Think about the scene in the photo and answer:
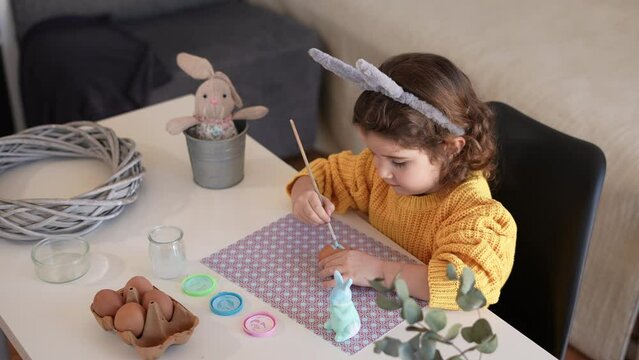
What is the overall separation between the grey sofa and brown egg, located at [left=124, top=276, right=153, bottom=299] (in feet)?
3.99

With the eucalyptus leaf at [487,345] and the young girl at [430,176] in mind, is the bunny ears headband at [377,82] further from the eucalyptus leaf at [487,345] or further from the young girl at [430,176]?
the eucalyptus leaf at [487,345]

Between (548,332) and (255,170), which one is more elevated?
(255,170)

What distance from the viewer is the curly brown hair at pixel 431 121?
1.17m

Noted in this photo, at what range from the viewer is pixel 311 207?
49.8 inches

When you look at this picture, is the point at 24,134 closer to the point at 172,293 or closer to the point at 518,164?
the point at 172,293

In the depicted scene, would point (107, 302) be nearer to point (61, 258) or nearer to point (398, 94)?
point (61, 258)

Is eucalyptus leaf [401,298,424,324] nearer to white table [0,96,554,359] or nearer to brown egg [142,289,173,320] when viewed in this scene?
white table [0,96,554,359]

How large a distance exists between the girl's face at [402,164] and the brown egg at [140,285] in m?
0.40

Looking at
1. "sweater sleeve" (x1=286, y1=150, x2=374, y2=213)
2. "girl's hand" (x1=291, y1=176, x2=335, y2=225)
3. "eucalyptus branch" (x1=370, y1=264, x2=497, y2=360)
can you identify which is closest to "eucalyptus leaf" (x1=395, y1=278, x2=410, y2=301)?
"eucalyptus branch" (x1=370, y1=264, x2=497, y2=360)

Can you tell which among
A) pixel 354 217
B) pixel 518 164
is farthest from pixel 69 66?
pixel 518 164

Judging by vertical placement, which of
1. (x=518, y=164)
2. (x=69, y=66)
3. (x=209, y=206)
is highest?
(x=518, y=164)

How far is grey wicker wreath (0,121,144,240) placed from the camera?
3.98 feet

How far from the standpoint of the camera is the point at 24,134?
56.6 inches

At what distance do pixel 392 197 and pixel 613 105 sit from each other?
771 mm
